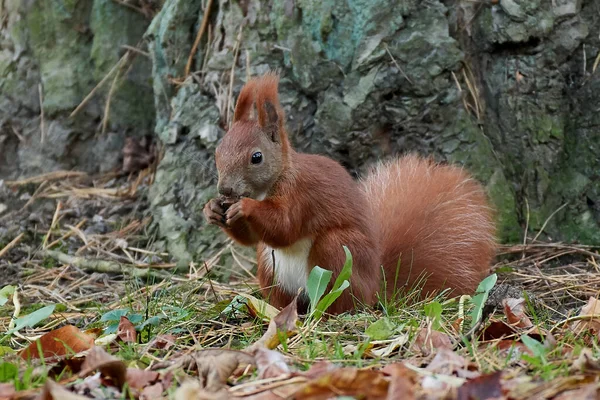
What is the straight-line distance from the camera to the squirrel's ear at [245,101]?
2.39m

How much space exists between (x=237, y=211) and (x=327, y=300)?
38 centimetres

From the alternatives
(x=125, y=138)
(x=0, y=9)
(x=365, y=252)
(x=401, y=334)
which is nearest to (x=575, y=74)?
(x=365, y=252)

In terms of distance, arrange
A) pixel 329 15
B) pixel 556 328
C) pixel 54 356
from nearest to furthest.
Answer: pixel 54 356 < pixel 556 328 < pixel 329 15

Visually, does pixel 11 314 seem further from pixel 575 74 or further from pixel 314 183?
pixel 575 74

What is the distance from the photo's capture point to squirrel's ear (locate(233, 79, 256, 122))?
2.39 m

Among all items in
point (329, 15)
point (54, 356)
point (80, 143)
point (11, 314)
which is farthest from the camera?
point (80, 143)

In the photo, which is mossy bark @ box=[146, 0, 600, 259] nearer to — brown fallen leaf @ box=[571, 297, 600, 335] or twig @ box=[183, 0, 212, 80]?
twig @ box=[183, 0, 212, 80]

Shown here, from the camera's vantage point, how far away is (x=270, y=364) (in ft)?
5.41

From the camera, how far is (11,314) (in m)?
2.69

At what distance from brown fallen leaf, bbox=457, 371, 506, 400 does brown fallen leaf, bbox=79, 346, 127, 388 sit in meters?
0.68

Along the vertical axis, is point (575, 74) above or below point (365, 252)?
above

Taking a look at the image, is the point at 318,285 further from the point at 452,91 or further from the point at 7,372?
the point at 452,91

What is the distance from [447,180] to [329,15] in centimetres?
84

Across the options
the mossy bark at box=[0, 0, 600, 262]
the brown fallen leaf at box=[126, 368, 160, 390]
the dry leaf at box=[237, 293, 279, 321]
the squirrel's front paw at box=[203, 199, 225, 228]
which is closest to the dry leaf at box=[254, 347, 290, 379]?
the brown fallen leaf at box=[126, 368, 160, 390]
